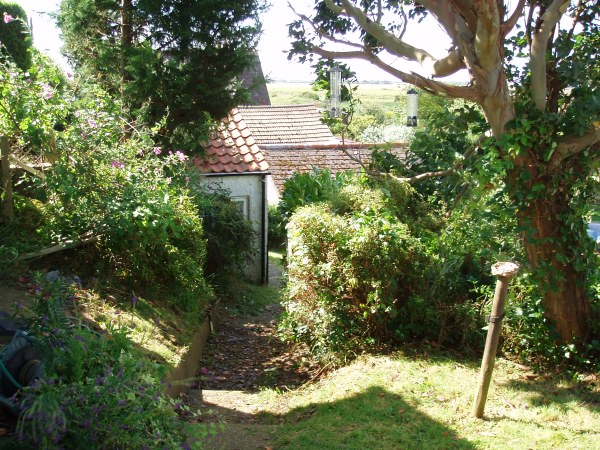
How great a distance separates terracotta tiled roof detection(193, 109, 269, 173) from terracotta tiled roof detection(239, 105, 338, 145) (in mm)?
8870

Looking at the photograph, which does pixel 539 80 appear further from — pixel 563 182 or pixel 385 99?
pixel 385 99

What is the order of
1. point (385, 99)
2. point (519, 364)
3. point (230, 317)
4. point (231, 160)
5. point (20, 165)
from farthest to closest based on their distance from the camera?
point (385, 99) → point (231, 160) → point (230, 317) → point (20, 165) → point (519, 364)

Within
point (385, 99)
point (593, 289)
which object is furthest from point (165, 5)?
point (385, 99)

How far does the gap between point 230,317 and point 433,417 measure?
21.6ft

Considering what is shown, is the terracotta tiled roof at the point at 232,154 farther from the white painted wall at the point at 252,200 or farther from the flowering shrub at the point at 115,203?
the flowering shrub at the point at 115,203

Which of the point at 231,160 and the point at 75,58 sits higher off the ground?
A: the point at 75,58

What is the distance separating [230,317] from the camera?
12.2 metres

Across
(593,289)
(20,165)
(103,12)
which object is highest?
(103,12)

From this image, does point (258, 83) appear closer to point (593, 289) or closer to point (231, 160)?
point (231, 160)

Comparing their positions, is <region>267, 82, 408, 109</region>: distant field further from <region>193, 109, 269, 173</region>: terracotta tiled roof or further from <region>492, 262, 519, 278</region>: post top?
<region>492, 262, 519, 278</region>: post top

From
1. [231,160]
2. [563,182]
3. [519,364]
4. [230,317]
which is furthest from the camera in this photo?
[231,160]

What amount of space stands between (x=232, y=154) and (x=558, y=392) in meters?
10.9

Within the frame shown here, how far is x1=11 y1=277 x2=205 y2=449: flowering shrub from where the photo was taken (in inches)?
126

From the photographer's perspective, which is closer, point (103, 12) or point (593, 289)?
point (593, 289)
